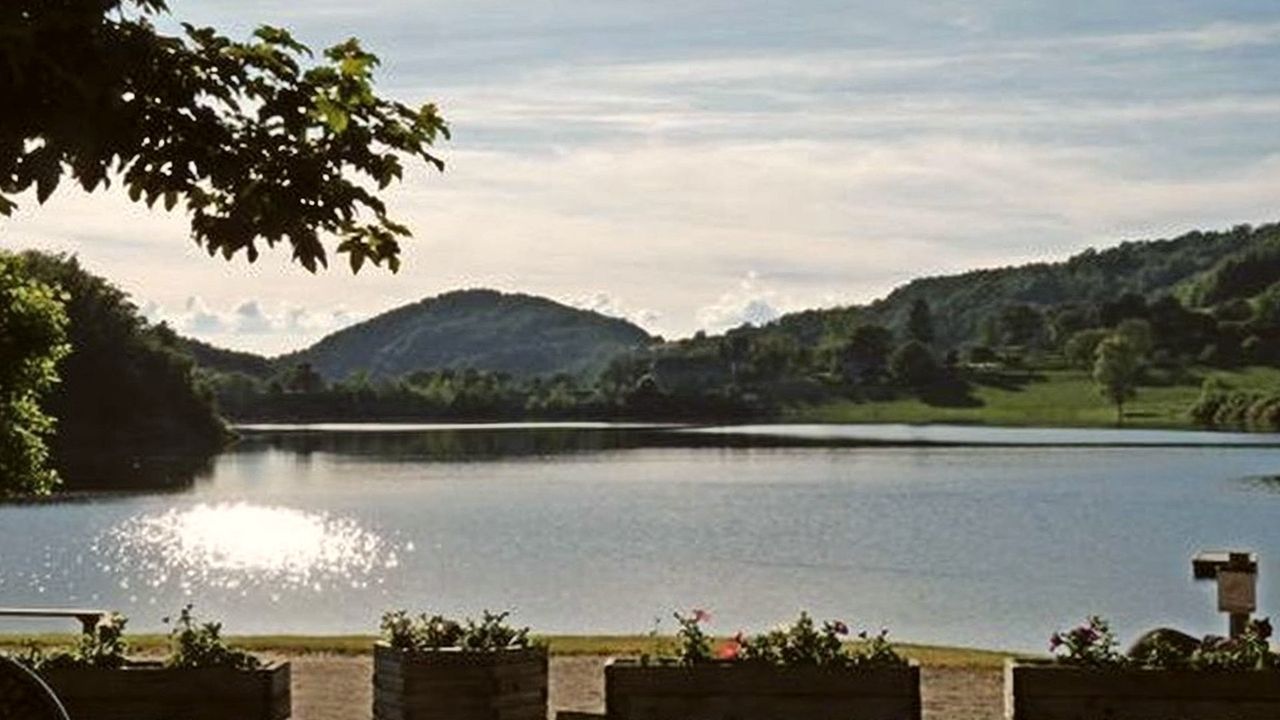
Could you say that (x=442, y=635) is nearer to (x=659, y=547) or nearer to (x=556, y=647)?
(x=556, y=647)

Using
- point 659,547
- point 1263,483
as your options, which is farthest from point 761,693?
point 1263,483

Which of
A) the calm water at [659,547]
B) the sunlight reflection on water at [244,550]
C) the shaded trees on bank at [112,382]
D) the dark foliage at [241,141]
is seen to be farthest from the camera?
the shaded trees on bank at [112,382]


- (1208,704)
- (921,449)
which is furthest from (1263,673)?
(921,449)

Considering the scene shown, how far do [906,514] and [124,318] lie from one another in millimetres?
86174

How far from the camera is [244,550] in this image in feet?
258

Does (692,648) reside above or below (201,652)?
above

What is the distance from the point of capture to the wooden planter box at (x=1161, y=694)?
16.8 metres

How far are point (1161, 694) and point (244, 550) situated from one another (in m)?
65.8

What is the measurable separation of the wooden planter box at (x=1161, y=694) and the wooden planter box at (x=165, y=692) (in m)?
7.39

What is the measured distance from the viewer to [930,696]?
74.0 feet

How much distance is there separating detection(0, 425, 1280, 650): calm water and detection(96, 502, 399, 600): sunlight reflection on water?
21cm

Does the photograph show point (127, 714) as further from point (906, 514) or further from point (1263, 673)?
point (906, 514)

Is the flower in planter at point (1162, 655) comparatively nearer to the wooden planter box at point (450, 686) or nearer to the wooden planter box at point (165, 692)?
the wooden planter box at point (450, 686)

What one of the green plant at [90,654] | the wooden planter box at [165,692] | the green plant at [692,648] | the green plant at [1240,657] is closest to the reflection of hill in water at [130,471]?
the green plant at [90,654]
